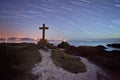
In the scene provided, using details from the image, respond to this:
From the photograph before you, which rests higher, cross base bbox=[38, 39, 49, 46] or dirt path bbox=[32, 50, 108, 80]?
cross base bbox=[38, 39, 49, 46]

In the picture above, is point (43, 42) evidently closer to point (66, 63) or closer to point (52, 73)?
point (66, 63)

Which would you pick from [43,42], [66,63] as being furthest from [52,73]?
[43,42]

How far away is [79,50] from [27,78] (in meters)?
16.7

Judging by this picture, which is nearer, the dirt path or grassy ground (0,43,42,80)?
grassy ground (0,43,42,80)

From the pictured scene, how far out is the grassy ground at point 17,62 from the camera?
34.9 feet

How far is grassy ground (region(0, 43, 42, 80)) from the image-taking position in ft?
34.9

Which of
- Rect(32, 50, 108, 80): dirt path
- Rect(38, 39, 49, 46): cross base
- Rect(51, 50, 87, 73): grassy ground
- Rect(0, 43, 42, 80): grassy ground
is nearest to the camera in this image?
Rect(0, 43, 42, 80): grassy ground

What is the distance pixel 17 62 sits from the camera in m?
12.7

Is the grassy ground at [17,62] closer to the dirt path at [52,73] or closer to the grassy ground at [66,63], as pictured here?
the dirt path at [52,73]

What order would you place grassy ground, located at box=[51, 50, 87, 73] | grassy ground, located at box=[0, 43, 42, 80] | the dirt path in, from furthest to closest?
1. grassy ground, located at box=[51, 50, 87, 73]
2. the dirt path
3. grassy ground, located at box=[0, 43, 42, 80]

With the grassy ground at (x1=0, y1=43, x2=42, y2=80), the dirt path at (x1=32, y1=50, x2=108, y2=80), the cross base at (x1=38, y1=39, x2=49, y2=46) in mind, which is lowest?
the dirt path at (x1=32, y1=50, x2=108, y2=80)

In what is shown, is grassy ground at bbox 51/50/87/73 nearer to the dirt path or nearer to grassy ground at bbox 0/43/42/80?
the dirt path

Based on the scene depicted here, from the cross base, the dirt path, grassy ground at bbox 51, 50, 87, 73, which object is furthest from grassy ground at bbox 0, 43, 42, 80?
the cross base

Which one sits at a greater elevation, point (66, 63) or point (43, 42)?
point (43, 42)
